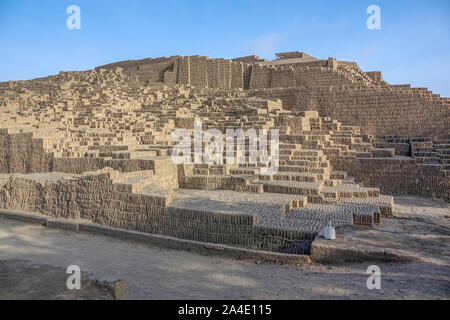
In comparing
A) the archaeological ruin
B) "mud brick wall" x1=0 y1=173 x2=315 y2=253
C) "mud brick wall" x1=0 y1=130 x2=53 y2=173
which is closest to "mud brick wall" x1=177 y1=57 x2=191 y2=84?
the archaeological ruin

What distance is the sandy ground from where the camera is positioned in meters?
4.60

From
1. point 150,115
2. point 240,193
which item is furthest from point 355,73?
point 240,193

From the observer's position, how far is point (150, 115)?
715 inches

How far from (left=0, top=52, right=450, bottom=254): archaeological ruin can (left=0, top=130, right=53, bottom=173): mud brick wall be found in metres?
0.04

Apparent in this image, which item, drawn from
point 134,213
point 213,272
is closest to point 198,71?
point 134,213

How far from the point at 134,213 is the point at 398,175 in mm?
8496

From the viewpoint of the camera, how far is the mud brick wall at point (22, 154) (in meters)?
11.9

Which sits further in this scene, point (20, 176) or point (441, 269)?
point (20, 176)

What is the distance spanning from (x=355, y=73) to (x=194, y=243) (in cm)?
1486

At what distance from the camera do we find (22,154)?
1241 centimetres

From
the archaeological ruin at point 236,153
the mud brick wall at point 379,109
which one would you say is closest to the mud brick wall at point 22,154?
the archaeological ruin at point 236,153

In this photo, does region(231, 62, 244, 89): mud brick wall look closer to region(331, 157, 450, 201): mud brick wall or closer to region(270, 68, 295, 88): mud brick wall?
region(270, 68, 295, 88): mud brick wall

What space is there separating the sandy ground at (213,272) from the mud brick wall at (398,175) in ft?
12.7
